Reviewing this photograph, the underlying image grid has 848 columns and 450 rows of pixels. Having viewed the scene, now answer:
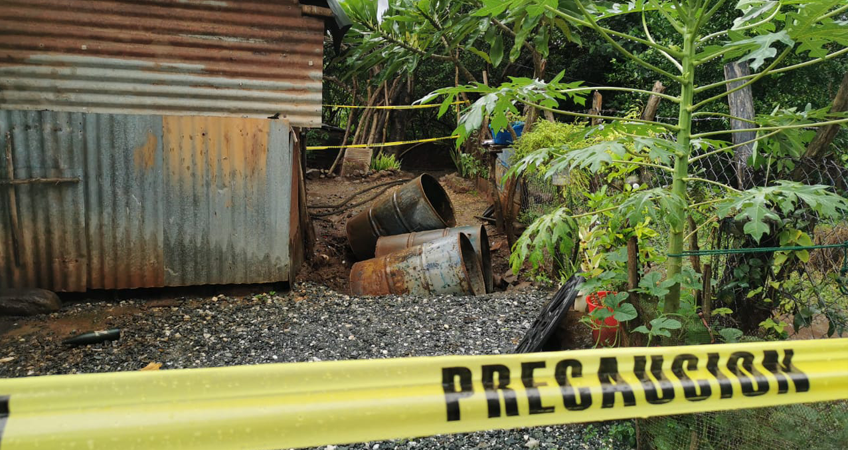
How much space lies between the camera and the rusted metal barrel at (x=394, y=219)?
6.44 meters

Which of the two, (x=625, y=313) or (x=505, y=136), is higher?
(x=505, y=136)

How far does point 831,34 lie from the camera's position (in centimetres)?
158

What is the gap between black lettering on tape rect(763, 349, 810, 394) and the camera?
1271mm

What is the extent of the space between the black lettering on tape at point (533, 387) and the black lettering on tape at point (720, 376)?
0.44m

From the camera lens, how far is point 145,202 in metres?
4.74

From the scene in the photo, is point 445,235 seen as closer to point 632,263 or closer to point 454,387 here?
point 632,263

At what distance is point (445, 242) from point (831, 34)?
385 cm

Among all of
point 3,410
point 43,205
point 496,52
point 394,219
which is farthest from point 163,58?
point 3,410

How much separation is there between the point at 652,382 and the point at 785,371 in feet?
1.17

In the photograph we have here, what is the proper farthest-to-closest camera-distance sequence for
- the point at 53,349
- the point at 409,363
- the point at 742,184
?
1. the point at 53,349
2. the point at 742,184
3. the point at 409,363

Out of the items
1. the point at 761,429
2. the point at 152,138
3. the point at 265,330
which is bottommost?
the point at 265,330

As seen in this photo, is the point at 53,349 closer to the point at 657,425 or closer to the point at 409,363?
the point at 409,363

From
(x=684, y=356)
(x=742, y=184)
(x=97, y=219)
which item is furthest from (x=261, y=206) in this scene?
(x=684, y=356)

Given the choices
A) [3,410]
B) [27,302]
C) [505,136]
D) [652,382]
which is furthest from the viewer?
[505,136]
